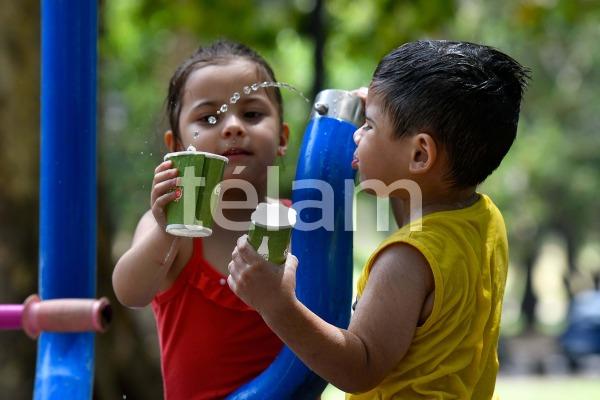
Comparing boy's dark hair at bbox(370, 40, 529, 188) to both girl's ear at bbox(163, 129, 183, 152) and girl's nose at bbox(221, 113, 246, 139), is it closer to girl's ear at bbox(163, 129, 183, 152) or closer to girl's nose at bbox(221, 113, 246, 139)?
girl's nose at bbox(221, 113, 246, 139)

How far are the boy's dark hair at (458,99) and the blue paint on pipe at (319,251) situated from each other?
0.29 m

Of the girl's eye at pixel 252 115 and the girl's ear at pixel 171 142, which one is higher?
the girl's eye at pixel 252 115

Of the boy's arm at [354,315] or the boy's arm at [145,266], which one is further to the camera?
the boy's arm at [145,266]

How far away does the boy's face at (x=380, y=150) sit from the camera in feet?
5.24

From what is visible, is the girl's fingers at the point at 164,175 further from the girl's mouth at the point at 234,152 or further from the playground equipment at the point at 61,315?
the playground equipment at the point at 61,315

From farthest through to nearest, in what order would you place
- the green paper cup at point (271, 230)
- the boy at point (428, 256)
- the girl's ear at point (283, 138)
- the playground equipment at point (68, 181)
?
the girl's ear at point (283, 138)
the playground equipment at point (68, 181)
the boy at point (428, 256)
the green paper cup at point (271, 230)

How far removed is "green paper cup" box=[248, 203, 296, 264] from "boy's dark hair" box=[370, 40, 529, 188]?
340 millimetres

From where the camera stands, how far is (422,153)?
5.18 ft

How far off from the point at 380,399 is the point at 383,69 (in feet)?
1.89

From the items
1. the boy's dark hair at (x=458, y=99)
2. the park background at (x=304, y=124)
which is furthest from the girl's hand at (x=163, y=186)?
the boy's dark hair at (x=458, y=99)

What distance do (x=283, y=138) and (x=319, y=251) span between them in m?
0.47

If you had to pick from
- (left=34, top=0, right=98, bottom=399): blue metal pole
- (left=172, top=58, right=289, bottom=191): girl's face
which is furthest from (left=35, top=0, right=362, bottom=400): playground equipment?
(left=172, top=58, right=289, bottom=191): girl's face

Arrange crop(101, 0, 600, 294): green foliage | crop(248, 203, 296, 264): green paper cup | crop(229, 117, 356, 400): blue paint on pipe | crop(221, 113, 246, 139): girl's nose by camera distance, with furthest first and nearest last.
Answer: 1. crop(101, 0, 600, 294): green foliage
2. crop(221, 113, 246, 139): girl's nose
3. crop(229, 117, 356, 400): blue paint on pipe
4. crop(248, 203, 296, 264): green paper cup

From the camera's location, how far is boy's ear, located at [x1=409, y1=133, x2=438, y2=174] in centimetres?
156
